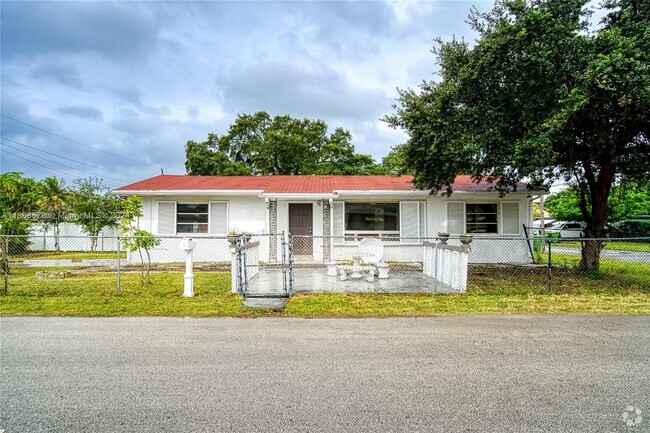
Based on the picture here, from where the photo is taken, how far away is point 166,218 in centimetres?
1504

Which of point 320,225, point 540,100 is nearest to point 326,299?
point 320,225

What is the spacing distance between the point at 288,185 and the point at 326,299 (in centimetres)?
882

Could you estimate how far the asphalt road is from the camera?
10.2 ft

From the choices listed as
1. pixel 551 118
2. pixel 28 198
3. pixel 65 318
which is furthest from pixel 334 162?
pixel 65 318

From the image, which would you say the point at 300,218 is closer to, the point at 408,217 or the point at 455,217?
the point at 408,217

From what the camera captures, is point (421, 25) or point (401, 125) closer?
point (401, 125)

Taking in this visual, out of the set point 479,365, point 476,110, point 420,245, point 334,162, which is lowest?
point 479,365

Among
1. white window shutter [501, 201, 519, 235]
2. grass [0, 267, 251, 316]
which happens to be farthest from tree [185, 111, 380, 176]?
grass [0, 267, 251, 316]

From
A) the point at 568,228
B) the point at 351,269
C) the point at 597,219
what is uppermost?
the point at 597,219

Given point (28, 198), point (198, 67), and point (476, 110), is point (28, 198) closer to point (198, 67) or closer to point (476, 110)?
point (198, 67)

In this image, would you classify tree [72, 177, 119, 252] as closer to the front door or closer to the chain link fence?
the chain link fence

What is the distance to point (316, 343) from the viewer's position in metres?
5.21

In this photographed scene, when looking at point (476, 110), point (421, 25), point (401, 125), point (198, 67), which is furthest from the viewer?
point (198, 67)

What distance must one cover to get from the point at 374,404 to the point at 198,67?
1878 centimetres
